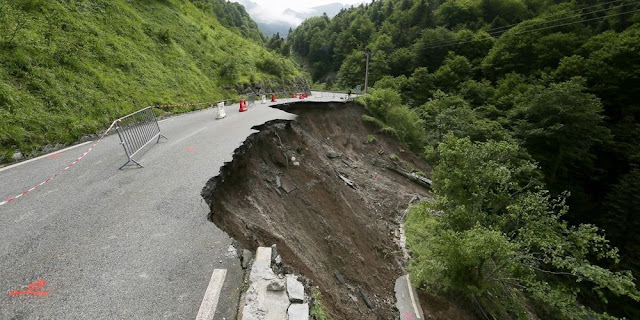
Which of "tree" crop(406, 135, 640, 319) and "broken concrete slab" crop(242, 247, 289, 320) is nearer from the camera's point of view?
"broken concrete slab" crop(242, 247, 289, 320)

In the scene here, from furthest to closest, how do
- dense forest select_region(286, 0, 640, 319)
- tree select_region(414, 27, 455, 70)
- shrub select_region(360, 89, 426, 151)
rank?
1. tree select_region(414, 27, 455, 70)
2. shrub select_region(360, 89, 426, 151)
3. dense forest select_region(286, 0, 640, 319)

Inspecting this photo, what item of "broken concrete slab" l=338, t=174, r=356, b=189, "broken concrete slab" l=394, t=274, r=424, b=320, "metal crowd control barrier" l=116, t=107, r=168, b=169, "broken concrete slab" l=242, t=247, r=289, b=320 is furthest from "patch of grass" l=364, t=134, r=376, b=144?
"broken concrete slab" l=242, t=247, r=289, b=320

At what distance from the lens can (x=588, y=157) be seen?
2492 cm

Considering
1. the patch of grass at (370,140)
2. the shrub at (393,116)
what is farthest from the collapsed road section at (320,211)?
the shrub at (393,116)

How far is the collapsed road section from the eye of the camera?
7242 mm

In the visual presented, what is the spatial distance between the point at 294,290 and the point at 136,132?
8.63 m

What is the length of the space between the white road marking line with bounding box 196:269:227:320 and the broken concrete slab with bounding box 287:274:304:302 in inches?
36.4

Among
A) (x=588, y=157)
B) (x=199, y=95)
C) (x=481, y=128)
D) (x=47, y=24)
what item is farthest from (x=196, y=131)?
(x=588, y=157)

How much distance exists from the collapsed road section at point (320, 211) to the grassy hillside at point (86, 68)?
667 cm

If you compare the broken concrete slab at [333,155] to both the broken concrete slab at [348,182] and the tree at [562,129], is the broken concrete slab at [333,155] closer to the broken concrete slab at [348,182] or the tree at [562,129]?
the broken concrete slab at [348,182]

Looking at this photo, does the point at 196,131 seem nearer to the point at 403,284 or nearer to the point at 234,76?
the point at 403,284

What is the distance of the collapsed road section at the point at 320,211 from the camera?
23.8ft

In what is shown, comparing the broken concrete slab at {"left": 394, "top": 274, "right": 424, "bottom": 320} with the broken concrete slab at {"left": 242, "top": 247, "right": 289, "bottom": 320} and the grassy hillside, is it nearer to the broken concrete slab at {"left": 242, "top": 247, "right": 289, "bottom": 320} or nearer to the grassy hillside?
the broken concrete slab at {"left": 242, "top": 247, "right": 289, "bottom": 320}

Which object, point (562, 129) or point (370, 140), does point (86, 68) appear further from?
point (562, 129)
